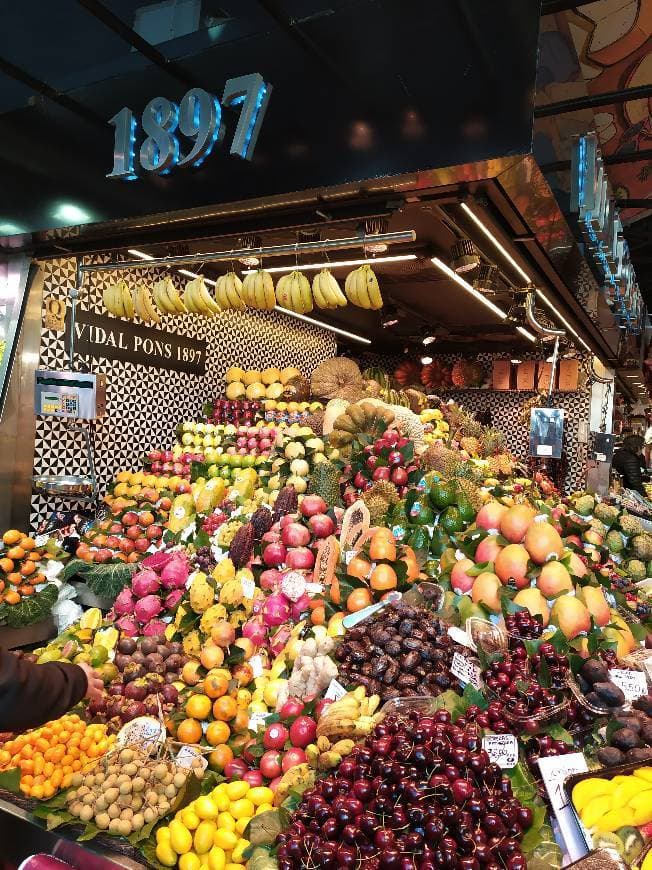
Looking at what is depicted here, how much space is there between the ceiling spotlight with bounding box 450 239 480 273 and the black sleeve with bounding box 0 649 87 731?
146 inches

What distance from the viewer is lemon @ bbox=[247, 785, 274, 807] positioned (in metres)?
2.12

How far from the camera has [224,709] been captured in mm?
2631

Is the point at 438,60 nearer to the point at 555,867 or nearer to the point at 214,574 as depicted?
the point at 214,574

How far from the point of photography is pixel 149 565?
152 inches

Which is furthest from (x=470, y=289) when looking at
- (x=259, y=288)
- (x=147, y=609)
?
(x=147, y=609)

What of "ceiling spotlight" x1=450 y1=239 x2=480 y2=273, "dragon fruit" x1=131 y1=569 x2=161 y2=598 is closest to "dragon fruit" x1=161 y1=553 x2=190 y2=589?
"dragon fruit" x1=131 y1=569 x2=161 y2=598

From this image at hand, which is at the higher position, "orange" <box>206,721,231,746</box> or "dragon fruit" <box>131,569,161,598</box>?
"dragon fruit" <box>131,569,161,598</box>

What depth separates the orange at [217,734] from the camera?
2.54m

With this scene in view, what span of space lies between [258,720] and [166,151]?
3.47m

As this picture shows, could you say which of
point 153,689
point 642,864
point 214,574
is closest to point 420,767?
point 642,864

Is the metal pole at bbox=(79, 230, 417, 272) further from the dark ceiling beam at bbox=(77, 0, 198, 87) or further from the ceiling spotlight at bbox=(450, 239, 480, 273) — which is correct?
the dark ceiling beam at bbox=(77, 0, 198, 87)

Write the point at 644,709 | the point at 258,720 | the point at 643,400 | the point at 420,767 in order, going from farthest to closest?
the point at 643,400
the point at 258,720
the point at 644,709
the point at 420,767

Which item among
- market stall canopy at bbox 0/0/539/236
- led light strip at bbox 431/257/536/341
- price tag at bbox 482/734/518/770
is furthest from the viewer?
led light strip at bbox 431/257/536/341

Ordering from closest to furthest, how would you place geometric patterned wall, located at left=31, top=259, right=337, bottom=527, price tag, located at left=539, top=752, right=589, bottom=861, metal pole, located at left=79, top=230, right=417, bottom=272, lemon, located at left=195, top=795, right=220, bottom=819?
price tag, located at left=539, top=752, right=589, bottom=861
lemon, located at left=195, top=795, right=220, bottom=819
metal pole, located at left=79, top=230, right=417, bottom=272
geometric patterned wall, located at left=31, top=259, right=337, bottom=527
